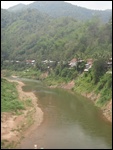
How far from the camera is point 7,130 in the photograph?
110 feet

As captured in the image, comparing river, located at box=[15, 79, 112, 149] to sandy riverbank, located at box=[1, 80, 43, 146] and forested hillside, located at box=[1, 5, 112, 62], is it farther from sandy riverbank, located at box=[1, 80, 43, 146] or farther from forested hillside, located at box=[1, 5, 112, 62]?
forested hillside, located at box=[1, 5, 112, 62]

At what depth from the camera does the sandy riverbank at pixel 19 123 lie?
3180 cm

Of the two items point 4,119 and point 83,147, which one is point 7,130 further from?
point 83,147

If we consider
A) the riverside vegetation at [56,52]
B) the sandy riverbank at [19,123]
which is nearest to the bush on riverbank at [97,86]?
the riverside vegetation at [56,52]

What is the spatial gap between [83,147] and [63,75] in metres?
50.3

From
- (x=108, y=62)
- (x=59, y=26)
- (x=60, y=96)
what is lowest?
(x=60, y=96)

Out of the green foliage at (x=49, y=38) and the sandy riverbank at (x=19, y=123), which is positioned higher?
the green foliage at (x=49, y=38)

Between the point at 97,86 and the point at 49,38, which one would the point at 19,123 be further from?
the point at 49,38

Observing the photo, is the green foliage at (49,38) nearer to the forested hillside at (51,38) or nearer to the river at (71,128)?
the forested hillside at (51,38)

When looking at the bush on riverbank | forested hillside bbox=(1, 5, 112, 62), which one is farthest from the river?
forested hillside bbox=(1, 5, 112, 62)

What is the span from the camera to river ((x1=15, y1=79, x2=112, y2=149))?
98.6ft

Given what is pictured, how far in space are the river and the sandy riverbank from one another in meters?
0.79

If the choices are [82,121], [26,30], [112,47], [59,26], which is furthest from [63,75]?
[26,30]

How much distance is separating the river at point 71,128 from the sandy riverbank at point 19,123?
789mm
